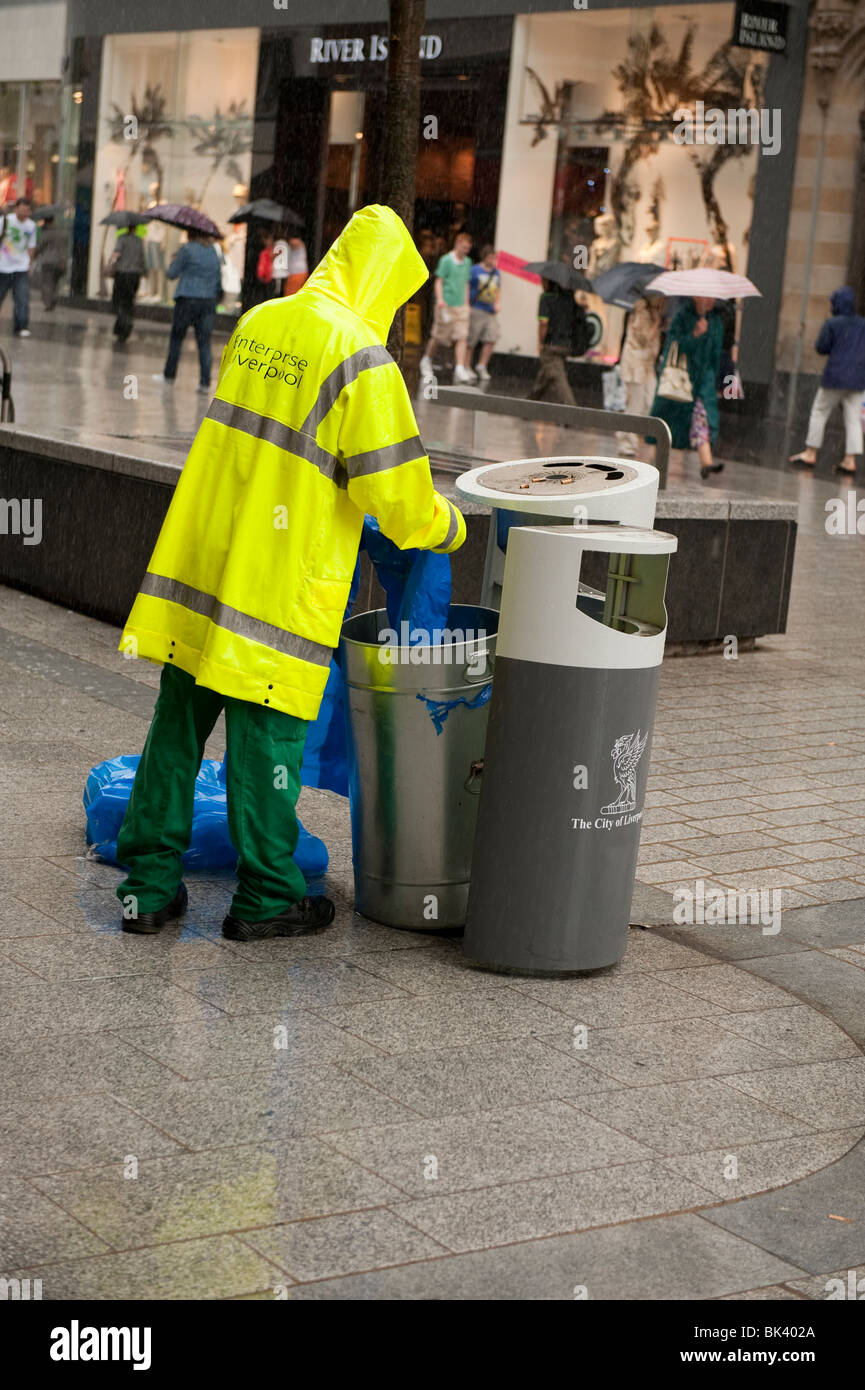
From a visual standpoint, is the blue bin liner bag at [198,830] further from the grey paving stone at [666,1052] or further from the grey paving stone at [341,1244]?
the grey paving stone at [341,1244]

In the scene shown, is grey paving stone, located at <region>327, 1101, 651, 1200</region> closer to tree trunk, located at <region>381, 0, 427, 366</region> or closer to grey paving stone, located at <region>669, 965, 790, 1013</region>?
grey paving stone, located at <region>669, 965, 790, 1013</region>

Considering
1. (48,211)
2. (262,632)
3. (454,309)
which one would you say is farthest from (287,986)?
(48,211)

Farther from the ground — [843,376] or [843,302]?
[843,302]

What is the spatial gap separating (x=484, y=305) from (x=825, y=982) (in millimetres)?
21552

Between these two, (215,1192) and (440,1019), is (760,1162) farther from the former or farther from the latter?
(215,1192)

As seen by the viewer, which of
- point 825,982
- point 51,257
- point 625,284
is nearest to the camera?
point 825,982

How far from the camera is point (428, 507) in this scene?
4605 millimetres

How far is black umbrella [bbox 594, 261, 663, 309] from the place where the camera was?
18.5 m

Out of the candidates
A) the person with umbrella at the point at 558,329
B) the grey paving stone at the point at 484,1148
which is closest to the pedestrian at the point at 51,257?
the person with umbrella at the point at 558,329

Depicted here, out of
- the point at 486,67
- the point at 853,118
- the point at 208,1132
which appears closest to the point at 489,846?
the point at 208,1132

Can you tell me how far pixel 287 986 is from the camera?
179 inches

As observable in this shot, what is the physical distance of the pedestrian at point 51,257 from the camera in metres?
34.5

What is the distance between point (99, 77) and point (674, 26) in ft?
47.0

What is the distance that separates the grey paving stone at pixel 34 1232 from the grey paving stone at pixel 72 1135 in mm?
103
